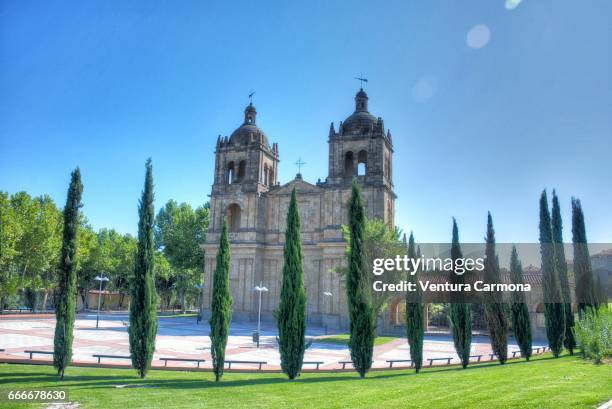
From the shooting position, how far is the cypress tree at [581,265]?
A: 27.1 metres

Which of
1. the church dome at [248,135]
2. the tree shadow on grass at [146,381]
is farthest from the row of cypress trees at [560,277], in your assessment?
the church dome at [248,135]

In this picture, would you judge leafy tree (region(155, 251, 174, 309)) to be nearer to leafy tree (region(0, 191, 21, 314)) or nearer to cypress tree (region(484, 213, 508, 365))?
leafy tree (region(0, 191, 21, 314))

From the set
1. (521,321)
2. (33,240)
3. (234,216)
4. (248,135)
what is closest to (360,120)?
(248,135)

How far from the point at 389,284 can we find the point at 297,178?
2174 cm

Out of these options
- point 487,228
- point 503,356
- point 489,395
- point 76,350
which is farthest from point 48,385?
point 487,228

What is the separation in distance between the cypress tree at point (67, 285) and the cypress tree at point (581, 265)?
24608 millimetres

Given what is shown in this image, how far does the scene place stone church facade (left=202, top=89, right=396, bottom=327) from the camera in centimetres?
4756

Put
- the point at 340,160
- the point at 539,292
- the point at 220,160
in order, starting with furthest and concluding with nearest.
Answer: the point at 220,160, the point at 340,160, the point at 539,292

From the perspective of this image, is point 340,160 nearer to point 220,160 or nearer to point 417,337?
point 220,160

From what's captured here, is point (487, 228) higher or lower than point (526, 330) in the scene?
higher

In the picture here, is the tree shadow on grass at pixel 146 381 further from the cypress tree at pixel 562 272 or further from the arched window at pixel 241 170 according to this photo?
A: the arched window at pixel 241 170

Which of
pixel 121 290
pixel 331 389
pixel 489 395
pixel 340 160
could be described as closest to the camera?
pixel 489 395

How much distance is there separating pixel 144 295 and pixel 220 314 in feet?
9.10

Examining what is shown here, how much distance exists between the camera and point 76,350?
24.3 meters
